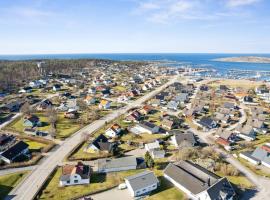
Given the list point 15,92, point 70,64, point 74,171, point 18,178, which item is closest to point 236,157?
point 74,171

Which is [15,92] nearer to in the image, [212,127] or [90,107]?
[90,107]

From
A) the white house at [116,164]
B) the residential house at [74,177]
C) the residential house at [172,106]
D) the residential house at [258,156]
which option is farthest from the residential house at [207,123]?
the residential house at [74,177]

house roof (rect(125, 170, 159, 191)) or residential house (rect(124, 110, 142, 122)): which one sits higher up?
residential house (rect(124, 110, 142, 122))

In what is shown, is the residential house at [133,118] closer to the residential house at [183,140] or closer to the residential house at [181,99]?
the residential house at [183,140]

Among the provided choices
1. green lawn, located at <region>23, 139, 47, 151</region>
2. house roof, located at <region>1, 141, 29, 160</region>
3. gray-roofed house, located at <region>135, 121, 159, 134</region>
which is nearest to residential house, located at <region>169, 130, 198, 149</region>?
gray-roofed house, located at <region>135, 121, 159, 134</region>

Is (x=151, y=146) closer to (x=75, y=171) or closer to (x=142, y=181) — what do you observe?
(x=142, y=181)

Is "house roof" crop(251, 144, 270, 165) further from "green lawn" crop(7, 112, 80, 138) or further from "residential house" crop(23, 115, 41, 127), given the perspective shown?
"residential house" crop(23, 115, 41, 127)
